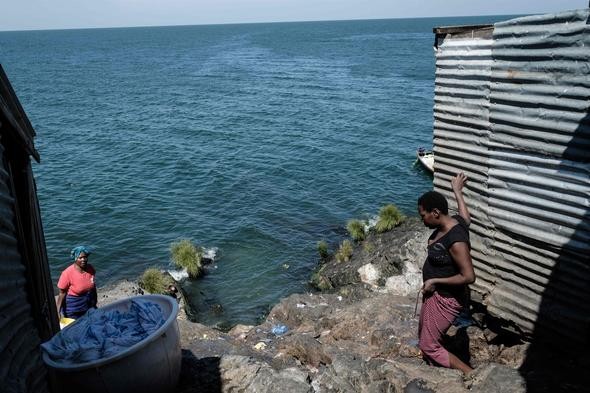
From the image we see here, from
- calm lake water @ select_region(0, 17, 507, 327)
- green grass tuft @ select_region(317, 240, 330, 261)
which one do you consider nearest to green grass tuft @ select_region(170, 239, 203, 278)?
calm lake water @ select_region(0, 17, 507, 327)

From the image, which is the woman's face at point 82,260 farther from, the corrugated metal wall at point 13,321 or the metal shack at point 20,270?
the corrugated metal wall at point 13,321

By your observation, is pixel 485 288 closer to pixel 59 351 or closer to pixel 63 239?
pixel 59 351

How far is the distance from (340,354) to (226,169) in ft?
75.1

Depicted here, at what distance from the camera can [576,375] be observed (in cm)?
521

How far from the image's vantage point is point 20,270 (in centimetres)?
504

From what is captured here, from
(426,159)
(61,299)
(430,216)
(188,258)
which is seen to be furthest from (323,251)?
(430,216)

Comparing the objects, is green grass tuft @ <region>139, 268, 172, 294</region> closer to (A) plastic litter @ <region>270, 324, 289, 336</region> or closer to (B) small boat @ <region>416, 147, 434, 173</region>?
(A) plastic litter @ <region>270, 324, 289, 336</region>

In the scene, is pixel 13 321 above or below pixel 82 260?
above

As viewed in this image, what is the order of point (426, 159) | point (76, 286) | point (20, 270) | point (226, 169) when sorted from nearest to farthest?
1. point (20, 270)
2. point (76, 286)
3. point (426, 159)
4. point (226, 169)

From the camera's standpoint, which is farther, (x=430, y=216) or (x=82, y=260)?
(x=82, y=260)

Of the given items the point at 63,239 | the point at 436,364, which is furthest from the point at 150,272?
the point at 436,364

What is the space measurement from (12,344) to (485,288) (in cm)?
519

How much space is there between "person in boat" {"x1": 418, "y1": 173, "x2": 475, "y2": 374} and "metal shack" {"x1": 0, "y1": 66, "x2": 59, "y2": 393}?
12.7ft

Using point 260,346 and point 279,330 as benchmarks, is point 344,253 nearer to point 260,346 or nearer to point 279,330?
point 279,330
